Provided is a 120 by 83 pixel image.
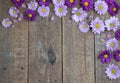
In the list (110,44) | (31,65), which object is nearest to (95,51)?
(110,44)

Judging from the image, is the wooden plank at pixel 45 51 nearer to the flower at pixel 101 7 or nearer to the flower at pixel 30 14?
the flower at pixel 30 14

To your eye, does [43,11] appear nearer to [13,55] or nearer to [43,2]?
[43,2]

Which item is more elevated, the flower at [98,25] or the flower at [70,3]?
the flower at [70,3]

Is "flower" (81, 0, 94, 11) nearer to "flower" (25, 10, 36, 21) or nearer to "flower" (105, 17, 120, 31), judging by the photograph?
"flower" (105, 17, 120, 31)

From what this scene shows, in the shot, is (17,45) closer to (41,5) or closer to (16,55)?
(16,55)

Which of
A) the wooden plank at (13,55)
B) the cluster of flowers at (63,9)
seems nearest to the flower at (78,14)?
the cluster of flowers at (63,9)

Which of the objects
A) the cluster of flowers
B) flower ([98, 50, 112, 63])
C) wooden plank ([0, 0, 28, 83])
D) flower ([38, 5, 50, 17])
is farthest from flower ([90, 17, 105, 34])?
wooden plank ([0, 0, 28, 83])
